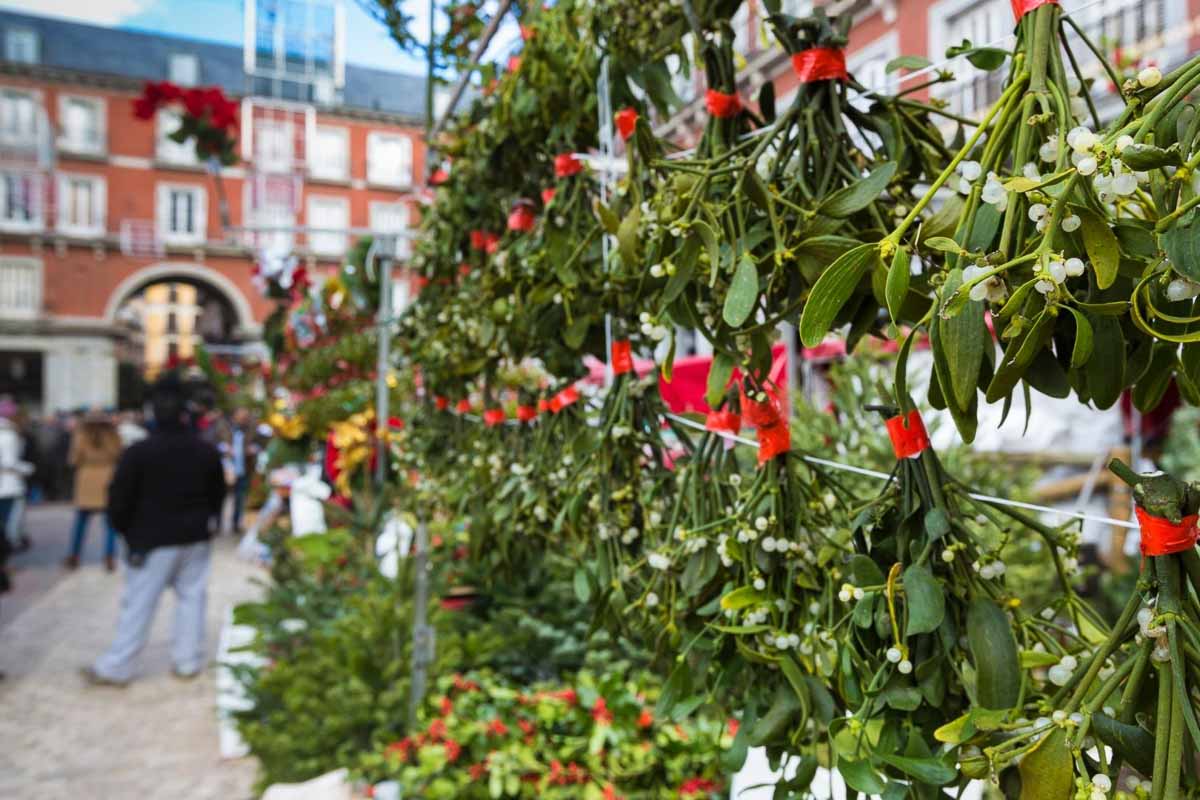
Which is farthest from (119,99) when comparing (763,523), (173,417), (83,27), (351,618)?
(763,523)

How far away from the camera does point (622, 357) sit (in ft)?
3.95

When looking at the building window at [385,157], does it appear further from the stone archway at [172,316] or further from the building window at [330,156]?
the stone archway at [172,316]

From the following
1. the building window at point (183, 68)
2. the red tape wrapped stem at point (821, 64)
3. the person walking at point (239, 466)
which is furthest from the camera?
the building window at point (183, 68)

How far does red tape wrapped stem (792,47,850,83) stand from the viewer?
0.81 m

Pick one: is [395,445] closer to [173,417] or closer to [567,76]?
[567,76]

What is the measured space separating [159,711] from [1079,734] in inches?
191

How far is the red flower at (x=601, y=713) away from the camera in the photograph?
2404 millimetres

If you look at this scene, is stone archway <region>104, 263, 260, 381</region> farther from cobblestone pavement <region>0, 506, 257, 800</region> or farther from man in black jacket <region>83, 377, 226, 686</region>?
man in black jacket <region>83, 377, 226, 686</region>

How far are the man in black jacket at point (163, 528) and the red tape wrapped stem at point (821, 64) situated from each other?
4798 millimetres

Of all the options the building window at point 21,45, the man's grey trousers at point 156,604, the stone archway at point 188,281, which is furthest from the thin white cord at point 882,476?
Result: the building window at point 21,45

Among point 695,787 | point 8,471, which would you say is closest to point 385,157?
point 8,471

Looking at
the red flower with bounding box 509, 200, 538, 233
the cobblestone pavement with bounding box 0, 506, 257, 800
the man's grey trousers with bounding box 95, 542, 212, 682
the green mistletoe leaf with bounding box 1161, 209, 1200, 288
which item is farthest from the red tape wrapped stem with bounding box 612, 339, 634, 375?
the man's grey trousers with bounding box 95, 542, 212, 682

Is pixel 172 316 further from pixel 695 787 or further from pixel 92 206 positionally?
pixel 695 787

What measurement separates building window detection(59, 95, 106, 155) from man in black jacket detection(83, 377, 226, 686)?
75.0 ft
